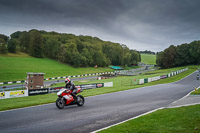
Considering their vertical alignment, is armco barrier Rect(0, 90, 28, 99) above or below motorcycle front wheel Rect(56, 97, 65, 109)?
below

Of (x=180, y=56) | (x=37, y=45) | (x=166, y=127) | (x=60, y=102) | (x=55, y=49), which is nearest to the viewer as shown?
(x=166, y=127)

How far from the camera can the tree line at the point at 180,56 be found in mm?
103812

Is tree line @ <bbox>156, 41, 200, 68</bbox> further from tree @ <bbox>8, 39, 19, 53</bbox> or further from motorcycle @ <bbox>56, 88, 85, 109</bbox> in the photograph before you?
motorcycle @ <bbox>56, 88, 85, 109</bbox>

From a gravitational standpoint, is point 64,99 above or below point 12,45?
below

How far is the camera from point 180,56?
10625cm

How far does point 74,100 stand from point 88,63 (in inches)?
3156

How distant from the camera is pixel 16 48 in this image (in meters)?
79.5

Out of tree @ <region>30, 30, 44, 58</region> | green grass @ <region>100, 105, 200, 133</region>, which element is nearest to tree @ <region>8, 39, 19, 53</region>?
tree @ <region>30, 30, 44, 58</region>

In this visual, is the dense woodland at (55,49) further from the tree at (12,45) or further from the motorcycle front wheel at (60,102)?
the motorcycle front wheel at (60,102)

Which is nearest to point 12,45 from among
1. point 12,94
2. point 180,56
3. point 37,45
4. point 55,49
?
point 37,45

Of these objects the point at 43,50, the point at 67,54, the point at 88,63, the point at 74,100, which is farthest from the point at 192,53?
the point at 74,100

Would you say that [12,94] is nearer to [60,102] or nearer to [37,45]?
[60,102]

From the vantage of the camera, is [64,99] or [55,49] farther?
[55,49]

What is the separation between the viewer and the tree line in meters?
104
